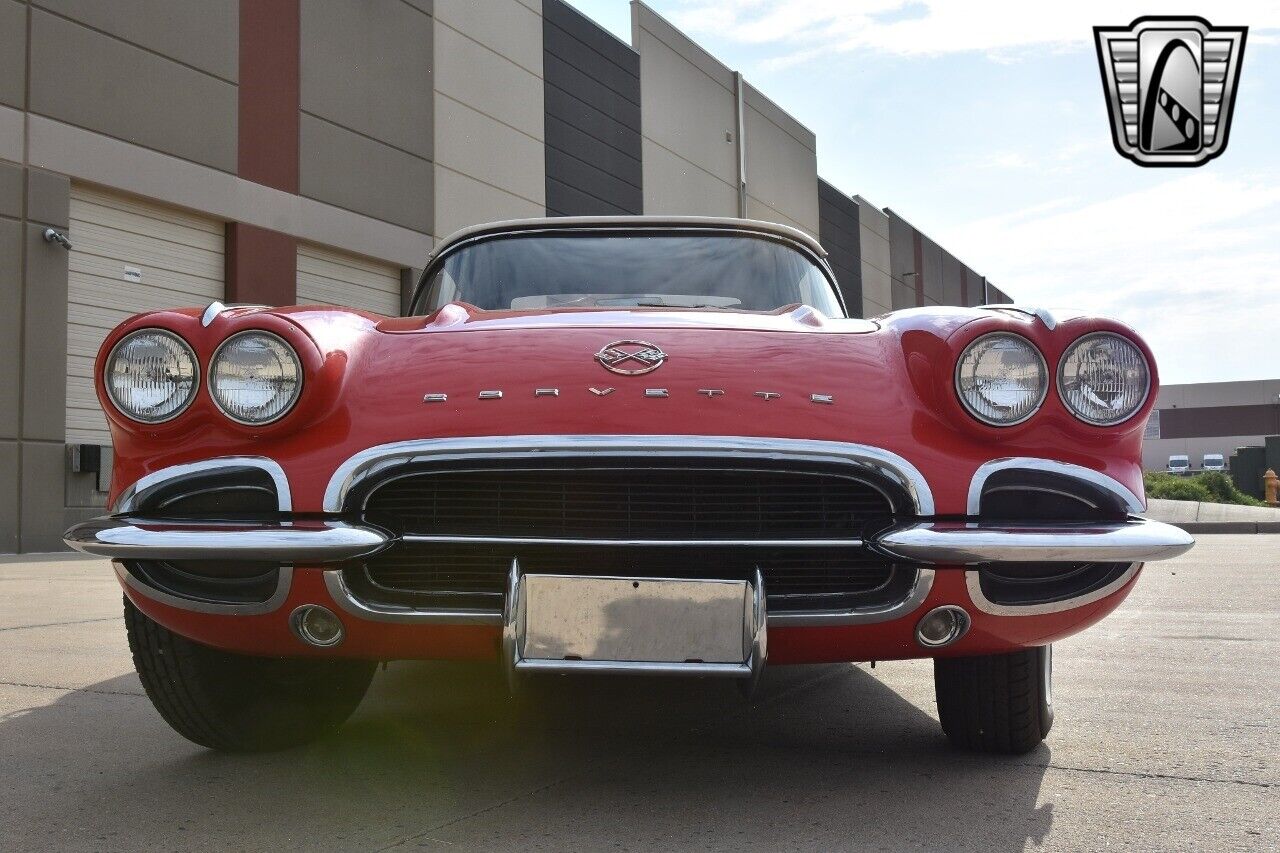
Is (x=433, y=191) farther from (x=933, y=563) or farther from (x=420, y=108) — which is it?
(x=933, y=563)

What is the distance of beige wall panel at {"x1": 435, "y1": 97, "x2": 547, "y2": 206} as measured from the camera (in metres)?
16.3

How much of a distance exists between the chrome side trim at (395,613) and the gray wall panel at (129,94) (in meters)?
10.9

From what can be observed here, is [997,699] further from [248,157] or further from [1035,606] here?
[248,157]

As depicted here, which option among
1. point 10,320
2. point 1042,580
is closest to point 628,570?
point 1042,580

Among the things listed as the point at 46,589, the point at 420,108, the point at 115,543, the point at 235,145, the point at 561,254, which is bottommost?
the point at 46,589

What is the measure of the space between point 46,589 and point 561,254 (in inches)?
196

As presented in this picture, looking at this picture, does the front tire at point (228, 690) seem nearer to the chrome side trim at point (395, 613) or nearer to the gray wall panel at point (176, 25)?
the chrome side trim at point (395, 613)

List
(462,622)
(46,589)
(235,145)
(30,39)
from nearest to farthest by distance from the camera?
(462,622) < (46,589) < (30,39) < (235,145)

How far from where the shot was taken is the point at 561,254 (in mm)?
3340

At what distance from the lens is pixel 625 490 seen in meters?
2.11

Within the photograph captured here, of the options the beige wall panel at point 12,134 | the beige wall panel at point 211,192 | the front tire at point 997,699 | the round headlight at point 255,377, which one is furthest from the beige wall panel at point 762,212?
the round headlight at point 255,377

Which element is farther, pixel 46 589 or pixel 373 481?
pixel 46 589

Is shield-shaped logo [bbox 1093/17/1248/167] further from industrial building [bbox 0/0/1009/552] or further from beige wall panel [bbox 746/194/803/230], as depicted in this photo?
beige wall panel [bbox 746/194/803/230]

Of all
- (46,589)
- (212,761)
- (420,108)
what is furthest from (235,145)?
(212,761)
